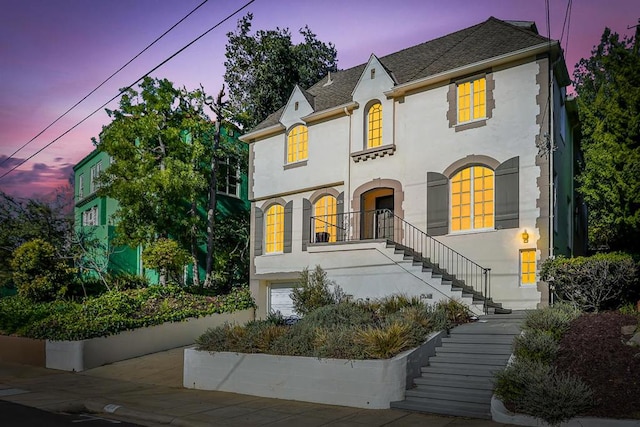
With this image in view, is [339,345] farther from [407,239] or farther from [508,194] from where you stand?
[407,239]

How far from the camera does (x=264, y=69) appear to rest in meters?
31.1

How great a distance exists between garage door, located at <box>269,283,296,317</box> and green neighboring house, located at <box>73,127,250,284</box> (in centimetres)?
462

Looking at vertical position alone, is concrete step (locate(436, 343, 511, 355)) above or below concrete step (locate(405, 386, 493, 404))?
above

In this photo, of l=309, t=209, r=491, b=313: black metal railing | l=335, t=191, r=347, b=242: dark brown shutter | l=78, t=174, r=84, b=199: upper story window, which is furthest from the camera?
l=78, t=174, r=84, b=199: upper story window

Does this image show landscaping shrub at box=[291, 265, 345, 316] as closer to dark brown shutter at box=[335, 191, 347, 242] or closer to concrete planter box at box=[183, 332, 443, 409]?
dark brown shutter at box=[335, 191, 347, 242]

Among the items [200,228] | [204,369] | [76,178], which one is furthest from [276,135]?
[76,178]

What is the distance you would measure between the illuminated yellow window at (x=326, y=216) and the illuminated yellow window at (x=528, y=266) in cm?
652

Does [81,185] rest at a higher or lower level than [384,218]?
higher

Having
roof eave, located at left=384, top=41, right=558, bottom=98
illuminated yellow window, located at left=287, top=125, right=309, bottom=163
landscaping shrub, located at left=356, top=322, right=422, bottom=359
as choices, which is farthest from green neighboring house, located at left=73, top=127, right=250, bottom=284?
landscaping shrub, located at left=356, top=322, right=422, bottom=359

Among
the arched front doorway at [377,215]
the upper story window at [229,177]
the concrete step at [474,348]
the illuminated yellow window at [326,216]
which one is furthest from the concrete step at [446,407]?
the upper story window at [229,177]

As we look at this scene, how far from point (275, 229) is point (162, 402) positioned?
11547 mm

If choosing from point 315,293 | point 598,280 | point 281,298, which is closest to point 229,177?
point 281,298

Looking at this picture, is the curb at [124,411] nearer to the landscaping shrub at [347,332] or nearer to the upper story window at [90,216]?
the landscaping shrub at [347,332]

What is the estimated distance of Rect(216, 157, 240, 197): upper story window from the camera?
26.4m
